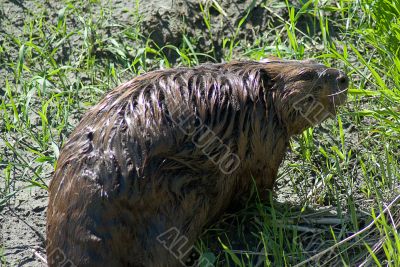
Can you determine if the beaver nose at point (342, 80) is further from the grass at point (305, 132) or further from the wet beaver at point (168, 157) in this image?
the grass at point (305, 132)

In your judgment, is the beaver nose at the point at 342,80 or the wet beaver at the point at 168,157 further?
the beaver nose at the point at 342,80

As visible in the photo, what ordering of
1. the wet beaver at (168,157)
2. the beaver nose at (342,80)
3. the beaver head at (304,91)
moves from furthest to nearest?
1. the beaver nose at (342,80)
2. the beaver head at (304,91)
3. the wet beaver at (168,157)

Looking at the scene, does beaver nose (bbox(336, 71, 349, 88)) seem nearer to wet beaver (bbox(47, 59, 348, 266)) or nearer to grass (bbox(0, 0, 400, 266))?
wet beaver (bbox(47, 59, 348, 266))

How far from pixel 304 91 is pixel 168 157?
79cm

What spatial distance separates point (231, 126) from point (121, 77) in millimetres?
1469

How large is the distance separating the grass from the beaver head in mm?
320

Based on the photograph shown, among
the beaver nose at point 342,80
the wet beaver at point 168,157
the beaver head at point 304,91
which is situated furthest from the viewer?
the beaver nose at point 342,80

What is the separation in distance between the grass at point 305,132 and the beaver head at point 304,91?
32 cm

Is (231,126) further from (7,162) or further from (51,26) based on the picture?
(51,26)

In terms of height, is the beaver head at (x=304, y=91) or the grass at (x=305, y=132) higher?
the beaver head at (x=304, y=91)

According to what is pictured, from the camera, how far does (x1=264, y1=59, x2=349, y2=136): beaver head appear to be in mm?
4625

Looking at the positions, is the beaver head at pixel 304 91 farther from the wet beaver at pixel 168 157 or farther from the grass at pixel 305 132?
the grass at pixel 305 132

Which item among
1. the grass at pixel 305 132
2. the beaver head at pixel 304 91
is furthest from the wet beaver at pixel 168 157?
the grass at pixel 305 132

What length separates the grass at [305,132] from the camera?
466cm
